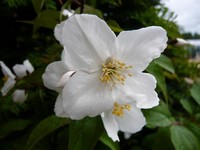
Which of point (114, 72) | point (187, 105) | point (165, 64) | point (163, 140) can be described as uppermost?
point (114, 72)

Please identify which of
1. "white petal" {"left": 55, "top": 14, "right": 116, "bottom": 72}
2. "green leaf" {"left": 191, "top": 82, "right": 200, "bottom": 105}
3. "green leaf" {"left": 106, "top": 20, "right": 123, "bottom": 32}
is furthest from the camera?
"green leaf" {"left": 191, "top": 82, "right": 200, "bottom": 105}

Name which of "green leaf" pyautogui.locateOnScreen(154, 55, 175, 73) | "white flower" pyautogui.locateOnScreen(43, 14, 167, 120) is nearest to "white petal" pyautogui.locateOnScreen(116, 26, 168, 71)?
"white flower" pyautogui.locateOnScreen(43, 14, 167, 120)

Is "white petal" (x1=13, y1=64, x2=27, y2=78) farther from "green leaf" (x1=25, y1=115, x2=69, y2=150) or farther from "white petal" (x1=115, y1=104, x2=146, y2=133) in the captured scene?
"white petal" (x1=115, y1=104, x2=146, y2=133)

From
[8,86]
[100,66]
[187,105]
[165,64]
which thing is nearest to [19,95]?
[8,86]

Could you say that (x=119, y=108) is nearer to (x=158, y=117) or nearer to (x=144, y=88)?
(x=144, y=88)

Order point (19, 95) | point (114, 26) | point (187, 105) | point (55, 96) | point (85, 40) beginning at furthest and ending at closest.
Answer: point (187, 105), point (55, 96), point (19, 95), point (114, 26), point (85, 40)

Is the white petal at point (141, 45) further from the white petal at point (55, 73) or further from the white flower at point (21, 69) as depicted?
the white flower at point (21, 69)
